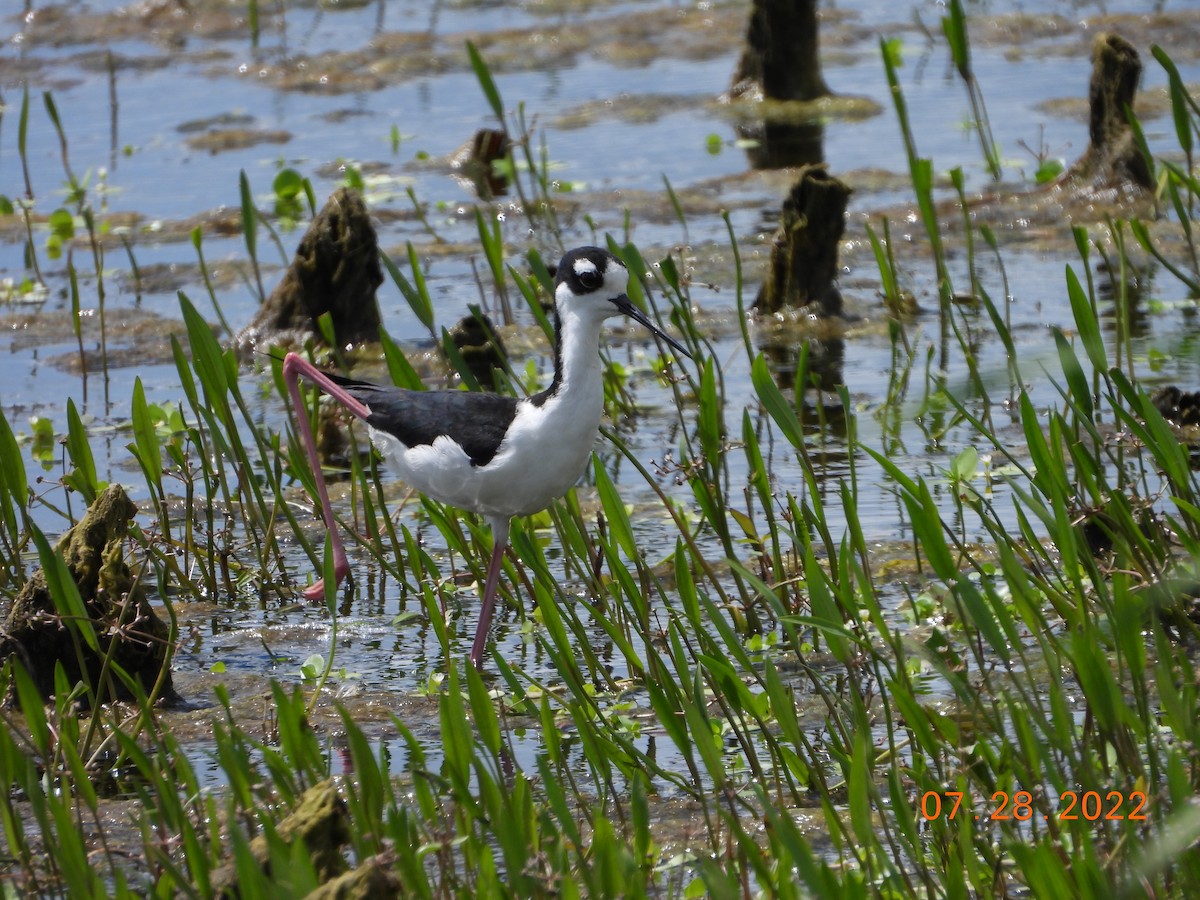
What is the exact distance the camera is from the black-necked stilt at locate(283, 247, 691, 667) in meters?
4.11

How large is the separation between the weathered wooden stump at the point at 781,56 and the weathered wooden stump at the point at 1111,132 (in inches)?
105

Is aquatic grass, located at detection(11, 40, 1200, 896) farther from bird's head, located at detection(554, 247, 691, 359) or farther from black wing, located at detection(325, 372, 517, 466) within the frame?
bird's head, located at detection(554, 247, 691, 359)

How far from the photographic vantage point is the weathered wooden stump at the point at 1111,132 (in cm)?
809

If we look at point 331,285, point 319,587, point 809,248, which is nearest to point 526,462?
point 319,587

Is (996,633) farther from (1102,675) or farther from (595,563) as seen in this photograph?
(595,563)

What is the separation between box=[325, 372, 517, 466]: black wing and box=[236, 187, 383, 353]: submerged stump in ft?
8.05

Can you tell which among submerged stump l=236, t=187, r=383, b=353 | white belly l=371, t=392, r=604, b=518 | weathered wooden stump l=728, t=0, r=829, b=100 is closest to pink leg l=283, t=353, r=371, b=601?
white belly l=371, t=392, r=604, b=518

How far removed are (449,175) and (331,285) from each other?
3116 millimetres

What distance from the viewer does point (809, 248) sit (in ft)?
24.1

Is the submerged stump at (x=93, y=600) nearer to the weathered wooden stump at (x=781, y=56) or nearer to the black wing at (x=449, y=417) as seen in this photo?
the black wing at (x=449, y=417)

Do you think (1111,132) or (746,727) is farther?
(1111,132)

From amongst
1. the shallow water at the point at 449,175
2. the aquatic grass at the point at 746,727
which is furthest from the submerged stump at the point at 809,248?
the aquatic grass at the point at 746,727

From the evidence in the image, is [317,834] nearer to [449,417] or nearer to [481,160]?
[449,417]

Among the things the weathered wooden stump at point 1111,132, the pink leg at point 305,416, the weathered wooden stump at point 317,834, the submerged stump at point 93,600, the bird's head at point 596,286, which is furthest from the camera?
the weathered wooden stump at point 1111,132
